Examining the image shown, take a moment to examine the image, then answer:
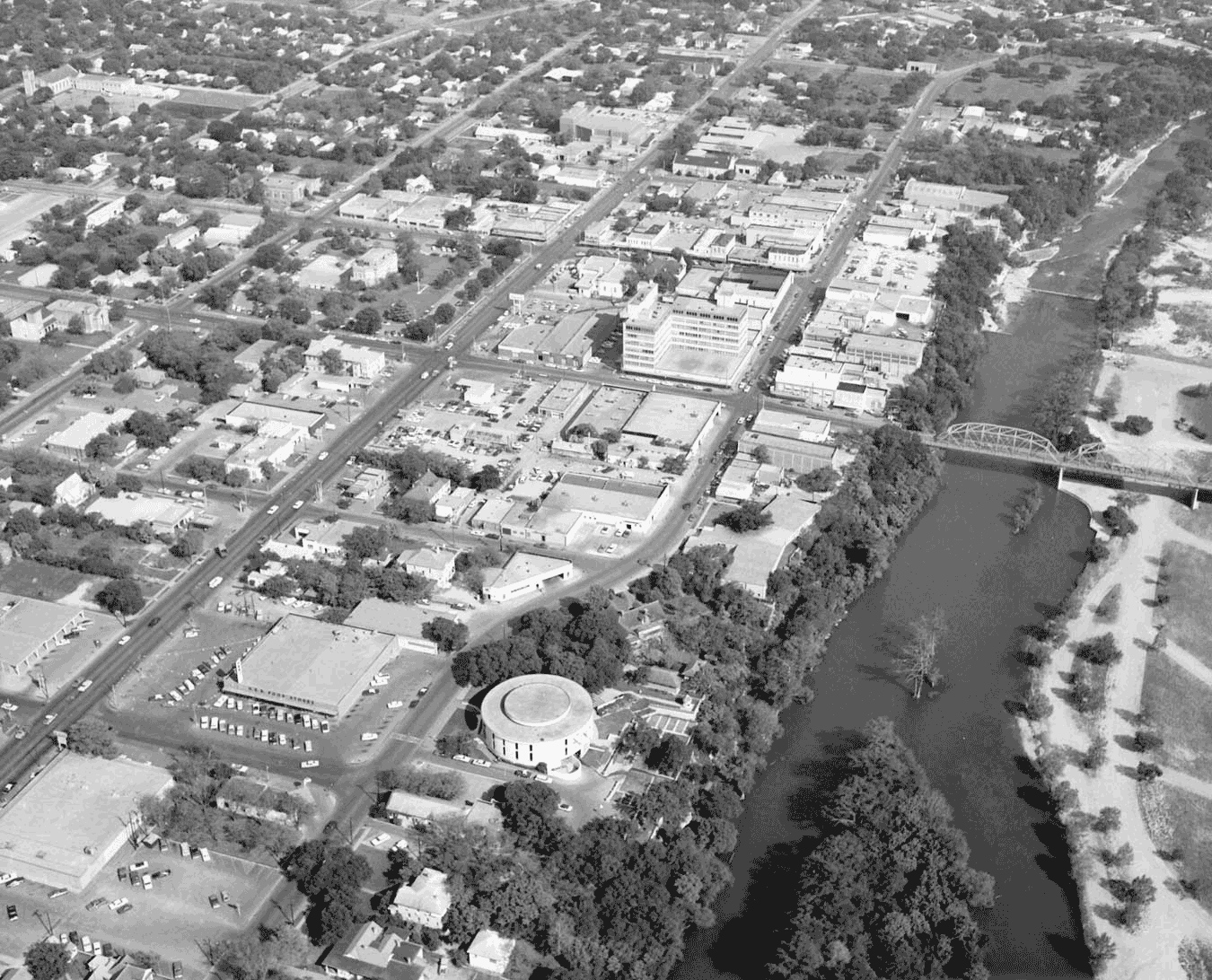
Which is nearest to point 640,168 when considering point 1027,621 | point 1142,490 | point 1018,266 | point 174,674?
point 1018,266

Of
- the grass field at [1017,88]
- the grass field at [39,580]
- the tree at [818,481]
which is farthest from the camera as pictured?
the grass field at [1017,88]

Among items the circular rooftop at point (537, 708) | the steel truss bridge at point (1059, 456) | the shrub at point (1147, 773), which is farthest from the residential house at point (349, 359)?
the shrub at point (1147, 773)

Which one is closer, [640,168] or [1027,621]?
[1027,621]

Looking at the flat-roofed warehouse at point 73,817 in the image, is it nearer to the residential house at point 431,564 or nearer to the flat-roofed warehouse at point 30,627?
the flat-roofed warehouse at point 30,627

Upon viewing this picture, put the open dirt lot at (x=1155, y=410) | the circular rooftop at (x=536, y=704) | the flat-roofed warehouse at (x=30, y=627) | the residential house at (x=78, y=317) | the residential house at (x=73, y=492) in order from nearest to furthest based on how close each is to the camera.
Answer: the circular rooftop at (x=536, y=704) → the flat-roofed warehouse at (x=30, y=627) → the residential house at (x=73, y=492) → the open dirt lot at (x=1155, y=410) → the residential house at (x=78, y=317)

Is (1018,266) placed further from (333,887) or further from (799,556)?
(333,887)

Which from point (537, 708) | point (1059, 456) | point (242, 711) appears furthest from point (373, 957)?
point (1059, 456)

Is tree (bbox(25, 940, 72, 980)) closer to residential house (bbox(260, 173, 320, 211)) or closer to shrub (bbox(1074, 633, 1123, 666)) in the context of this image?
shrub (bbox(1074, 633, 1123, 666))
